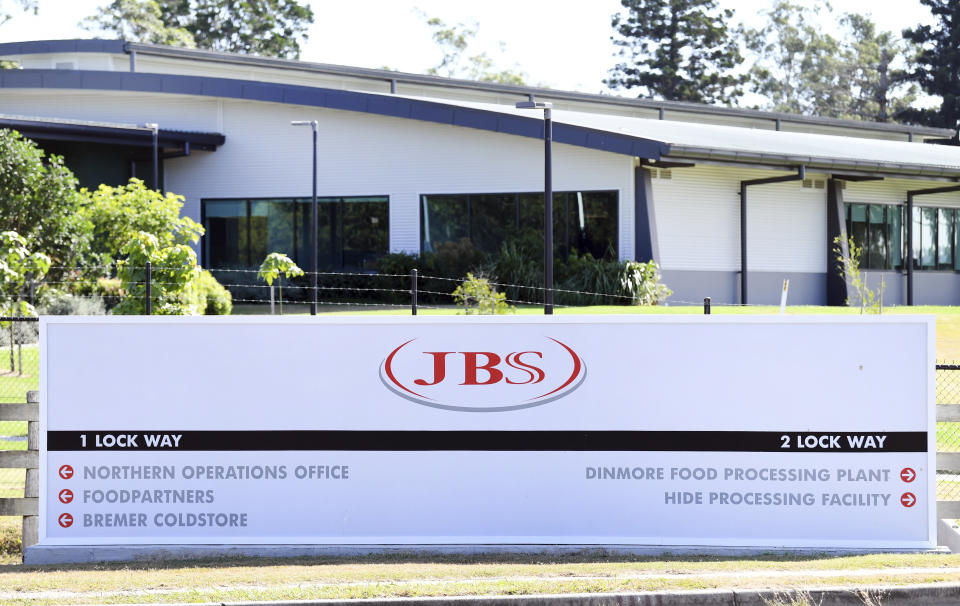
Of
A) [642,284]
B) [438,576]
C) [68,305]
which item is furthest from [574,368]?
[68,305]

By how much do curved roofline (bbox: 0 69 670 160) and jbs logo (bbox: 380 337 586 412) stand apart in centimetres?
1679

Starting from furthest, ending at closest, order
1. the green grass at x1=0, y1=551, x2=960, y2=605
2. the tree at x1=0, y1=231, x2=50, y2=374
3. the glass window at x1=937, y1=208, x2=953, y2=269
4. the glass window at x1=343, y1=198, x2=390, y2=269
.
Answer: the glass window at x1=937, y1=208, x2=953, y2=269 < the glass window at x1=343, y1=198, x2=390, y2=269 < the tree at x1=0, y1=231, x2=50, y2=374 < the green grass at x1=0, y1=551, x2=960, y2=605

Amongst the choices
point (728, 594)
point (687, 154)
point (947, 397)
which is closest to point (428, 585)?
point (728, 594)

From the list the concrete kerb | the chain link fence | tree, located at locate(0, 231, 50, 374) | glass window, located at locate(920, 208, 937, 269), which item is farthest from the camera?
glass window, located at locate(920, 208, 937, 269)

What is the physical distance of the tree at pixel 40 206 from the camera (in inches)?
957

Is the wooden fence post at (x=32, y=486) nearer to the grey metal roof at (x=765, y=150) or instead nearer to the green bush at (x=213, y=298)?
the green bush at (x=213, y=298)

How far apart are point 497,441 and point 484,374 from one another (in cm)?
46

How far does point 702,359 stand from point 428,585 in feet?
8.22

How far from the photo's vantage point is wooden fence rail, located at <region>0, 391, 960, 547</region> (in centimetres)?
851

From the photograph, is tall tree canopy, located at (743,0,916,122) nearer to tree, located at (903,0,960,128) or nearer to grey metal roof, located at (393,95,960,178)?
tree, located at (903,0,960,128)

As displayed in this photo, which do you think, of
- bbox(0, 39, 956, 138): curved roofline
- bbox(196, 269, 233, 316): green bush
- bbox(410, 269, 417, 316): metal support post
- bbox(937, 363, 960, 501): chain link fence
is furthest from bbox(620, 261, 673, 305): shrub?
bbox(0, 39, 956, 138): curved roofline

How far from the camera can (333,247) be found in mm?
30422

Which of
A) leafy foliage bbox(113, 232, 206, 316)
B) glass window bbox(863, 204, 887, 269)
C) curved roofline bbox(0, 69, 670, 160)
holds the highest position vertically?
curved roofline bbox(0, 69, 670, 160)

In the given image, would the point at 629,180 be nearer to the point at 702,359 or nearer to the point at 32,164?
the point at 32,164
